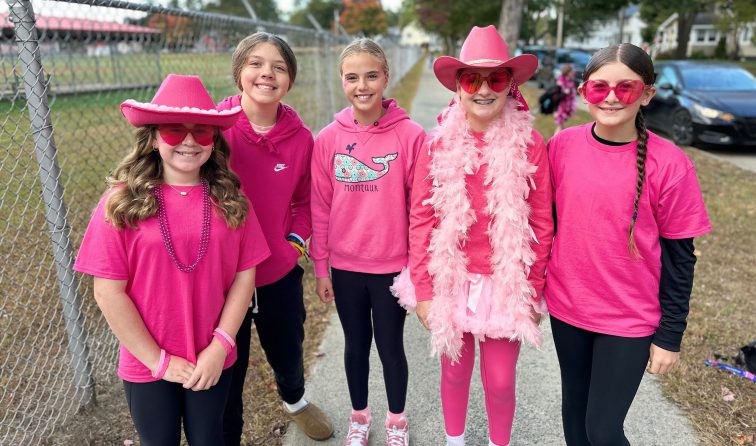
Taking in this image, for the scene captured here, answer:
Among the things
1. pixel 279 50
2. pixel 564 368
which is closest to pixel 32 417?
pixel 279 50

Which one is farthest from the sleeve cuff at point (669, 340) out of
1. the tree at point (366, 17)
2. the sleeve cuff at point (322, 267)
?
the tree at point (366, 17)

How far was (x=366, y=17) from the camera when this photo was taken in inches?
3066

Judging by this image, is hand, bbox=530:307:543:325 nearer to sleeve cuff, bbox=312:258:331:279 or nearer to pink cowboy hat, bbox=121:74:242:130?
sleeve cuff, bbox=312:258:331:279

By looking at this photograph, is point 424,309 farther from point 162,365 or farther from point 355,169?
point 162,365

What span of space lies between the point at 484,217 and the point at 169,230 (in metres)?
1.18

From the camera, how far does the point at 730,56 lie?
36.2m

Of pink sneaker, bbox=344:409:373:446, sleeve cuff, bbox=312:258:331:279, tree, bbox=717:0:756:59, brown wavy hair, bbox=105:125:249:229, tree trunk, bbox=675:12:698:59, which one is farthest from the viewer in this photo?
tree trunk, bbox=675:12:698:59

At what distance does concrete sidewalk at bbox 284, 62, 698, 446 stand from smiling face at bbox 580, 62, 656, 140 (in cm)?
163

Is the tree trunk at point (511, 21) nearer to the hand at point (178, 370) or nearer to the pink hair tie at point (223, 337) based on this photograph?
the pink hair tie at point (223, 337)

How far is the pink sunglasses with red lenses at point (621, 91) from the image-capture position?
74.3 inches

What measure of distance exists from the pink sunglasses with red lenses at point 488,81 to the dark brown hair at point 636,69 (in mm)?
326

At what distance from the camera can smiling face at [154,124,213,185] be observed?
1.80 meters

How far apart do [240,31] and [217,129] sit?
4321mm

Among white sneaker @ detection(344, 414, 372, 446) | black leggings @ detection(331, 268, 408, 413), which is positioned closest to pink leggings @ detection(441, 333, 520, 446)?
black leggings @ detection(331, 268, 408, 413)
